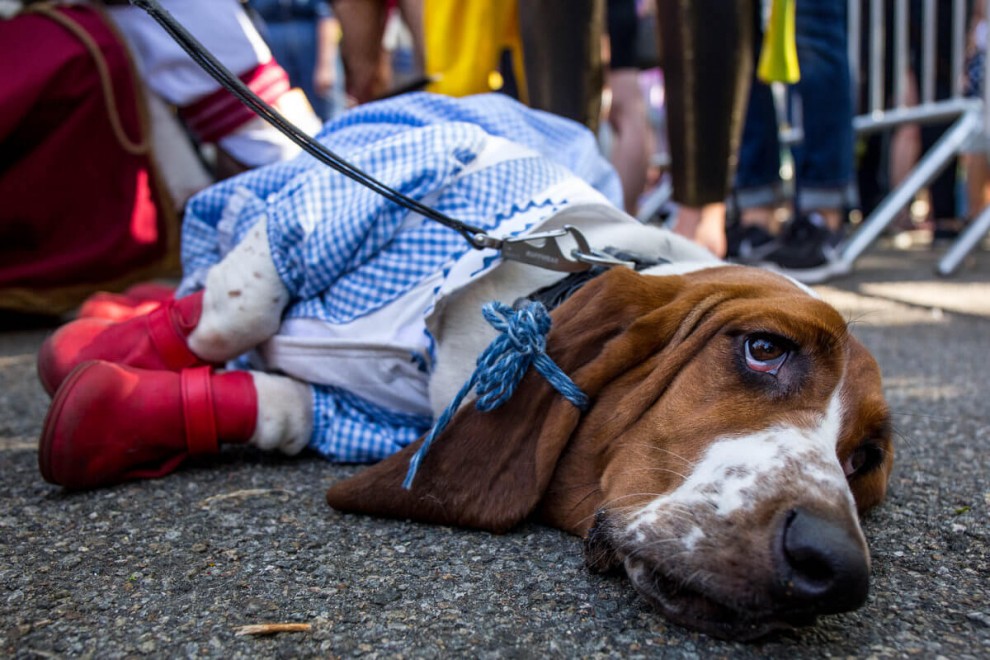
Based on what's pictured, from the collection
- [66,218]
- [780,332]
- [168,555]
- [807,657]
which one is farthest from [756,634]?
[66,218]

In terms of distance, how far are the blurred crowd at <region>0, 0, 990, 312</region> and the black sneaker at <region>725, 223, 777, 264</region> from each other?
0.01 m

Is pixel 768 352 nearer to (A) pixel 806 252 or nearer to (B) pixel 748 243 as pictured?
(A) pixel 806 252

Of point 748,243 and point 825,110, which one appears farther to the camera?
point 748,243

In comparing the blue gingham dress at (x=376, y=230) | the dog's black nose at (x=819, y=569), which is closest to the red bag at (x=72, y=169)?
the blue gingham dress at (x=376, y=230)

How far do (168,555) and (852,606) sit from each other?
1126mm

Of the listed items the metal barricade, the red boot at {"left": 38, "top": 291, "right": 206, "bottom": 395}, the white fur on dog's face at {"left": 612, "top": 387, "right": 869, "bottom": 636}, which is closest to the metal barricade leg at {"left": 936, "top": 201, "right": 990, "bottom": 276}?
the metal barricade

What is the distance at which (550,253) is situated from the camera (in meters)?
1.97

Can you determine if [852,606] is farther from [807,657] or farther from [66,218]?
[66,218]

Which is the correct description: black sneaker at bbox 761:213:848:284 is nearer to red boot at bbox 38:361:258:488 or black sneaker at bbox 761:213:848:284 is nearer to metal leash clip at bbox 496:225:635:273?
metal leash clip at bbox 496:225:635:273

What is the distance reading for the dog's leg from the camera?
2.24 metres

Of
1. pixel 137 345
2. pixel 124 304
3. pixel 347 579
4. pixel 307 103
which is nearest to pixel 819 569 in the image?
pixel 347 579

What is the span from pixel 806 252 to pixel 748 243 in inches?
13.4

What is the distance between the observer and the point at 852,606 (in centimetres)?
122

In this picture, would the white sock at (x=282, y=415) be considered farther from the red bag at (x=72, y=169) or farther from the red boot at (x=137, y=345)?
the red bag at (x=72, y=169)
